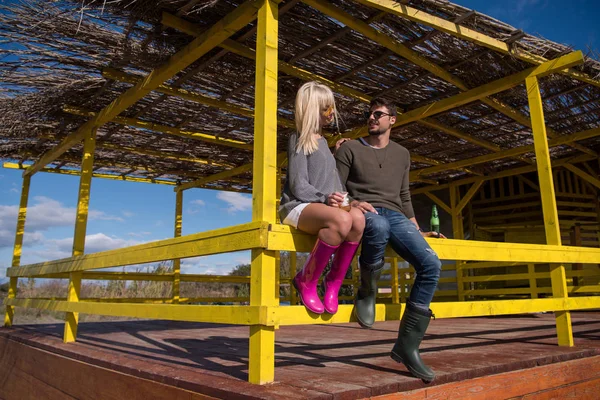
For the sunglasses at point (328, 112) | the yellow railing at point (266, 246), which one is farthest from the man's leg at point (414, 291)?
the sunglasses at point (328, 112)

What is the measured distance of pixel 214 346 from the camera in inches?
161

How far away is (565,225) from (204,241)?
31.1 feet

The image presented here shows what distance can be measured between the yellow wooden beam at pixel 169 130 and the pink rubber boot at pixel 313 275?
157 inches

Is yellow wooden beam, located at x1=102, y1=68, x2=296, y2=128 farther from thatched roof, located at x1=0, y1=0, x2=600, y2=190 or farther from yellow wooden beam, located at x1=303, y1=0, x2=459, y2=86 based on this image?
yellow wooden beam, located at x1=303, y1=0, x2=459, y2=86

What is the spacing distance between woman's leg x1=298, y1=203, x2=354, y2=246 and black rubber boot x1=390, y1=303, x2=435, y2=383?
578 millimetres

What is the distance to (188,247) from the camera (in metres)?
2.95

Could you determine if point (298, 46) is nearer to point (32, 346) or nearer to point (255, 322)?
point (255, 322)

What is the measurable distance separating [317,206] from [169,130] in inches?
166

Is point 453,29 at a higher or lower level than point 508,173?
lower

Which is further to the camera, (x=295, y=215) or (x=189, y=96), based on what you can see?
(x=189, y=96)

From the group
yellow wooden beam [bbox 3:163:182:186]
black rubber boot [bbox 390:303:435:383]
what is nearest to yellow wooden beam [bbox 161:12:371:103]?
black rubber boot [bbox 390:303:435:383]

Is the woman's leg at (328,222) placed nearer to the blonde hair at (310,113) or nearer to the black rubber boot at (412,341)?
the blonde hair at (310,113)

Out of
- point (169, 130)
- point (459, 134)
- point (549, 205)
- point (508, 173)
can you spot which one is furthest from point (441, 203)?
point (169, 130)

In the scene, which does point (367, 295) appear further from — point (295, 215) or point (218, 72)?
point (218, 72)
